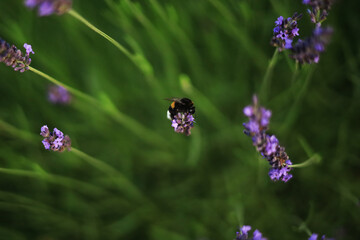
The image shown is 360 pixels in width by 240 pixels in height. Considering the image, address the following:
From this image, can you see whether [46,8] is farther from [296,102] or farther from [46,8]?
[296,102]

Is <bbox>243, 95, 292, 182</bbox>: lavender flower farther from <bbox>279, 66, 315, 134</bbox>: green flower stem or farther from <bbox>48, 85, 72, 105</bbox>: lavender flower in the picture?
<bbox>48, 85, 72, 105</bbox>: lavender flower

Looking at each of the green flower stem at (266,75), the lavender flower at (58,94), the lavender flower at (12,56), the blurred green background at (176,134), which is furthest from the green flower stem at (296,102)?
the lavender flower at (58,94)

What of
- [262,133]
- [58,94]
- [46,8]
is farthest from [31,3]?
[58,94]

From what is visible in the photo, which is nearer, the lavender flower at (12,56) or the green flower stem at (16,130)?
the lavender flower at (12,56)

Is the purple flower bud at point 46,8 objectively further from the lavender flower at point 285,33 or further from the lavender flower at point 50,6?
the lavender flower at point 285,33

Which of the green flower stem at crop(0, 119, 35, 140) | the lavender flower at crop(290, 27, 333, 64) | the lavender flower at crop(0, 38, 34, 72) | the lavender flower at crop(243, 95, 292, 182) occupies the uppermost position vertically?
the green flower stem at crop(0, 119, 35, 140)

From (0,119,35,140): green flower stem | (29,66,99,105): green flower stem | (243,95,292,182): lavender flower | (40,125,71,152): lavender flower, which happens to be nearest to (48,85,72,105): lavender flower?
(0,119,35,140): green flower stem

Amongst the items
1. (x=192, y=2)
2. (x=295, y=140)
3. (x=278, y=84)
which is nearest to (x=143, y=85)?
(x=192, y=2)
